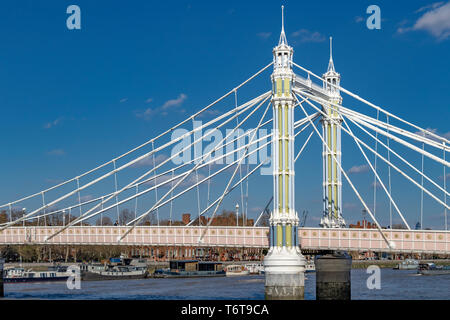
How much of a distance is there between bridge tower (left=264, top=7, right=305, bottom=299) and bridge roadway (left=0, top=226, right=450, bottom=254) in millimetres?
2515

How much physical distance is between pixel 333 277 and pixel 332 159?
10.8 metres

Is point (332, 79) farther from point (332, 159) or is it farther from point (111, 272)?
point (111, 272)

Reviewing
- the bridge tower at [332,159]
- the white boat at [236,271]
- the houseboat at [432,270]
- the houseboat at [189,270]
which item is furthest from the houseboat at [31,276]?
the houseboat at [432,270]

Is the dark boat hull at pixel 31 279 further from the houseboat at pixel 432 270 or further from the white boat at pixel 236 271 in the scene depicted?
the houseboat at pixel 432 270

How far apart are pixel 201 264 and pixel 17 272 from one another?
31724 mm

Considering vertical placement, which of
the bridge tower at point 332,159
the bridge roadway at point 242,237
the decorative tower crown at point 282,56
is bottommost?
the bridge roadway at point 242,237

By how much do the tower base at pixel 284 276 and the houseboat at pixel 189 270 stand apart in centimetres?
6068

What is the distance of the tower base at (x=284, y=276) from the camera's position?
2165 inches

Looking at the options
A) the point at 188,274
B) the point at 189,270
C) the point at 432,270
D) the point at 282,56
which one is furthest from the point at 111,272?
the point at 282,56

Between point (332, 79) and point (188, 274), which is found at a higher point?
point (332, 79)

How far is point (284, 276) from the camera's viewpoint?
55062 millimetres

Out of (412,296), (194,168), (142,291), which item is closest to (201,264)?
(142,291)

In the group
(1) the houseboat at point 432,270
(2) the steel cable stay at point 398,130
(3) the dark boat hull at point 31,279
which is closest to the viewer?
(2) the steel cable stay at point 398,130
